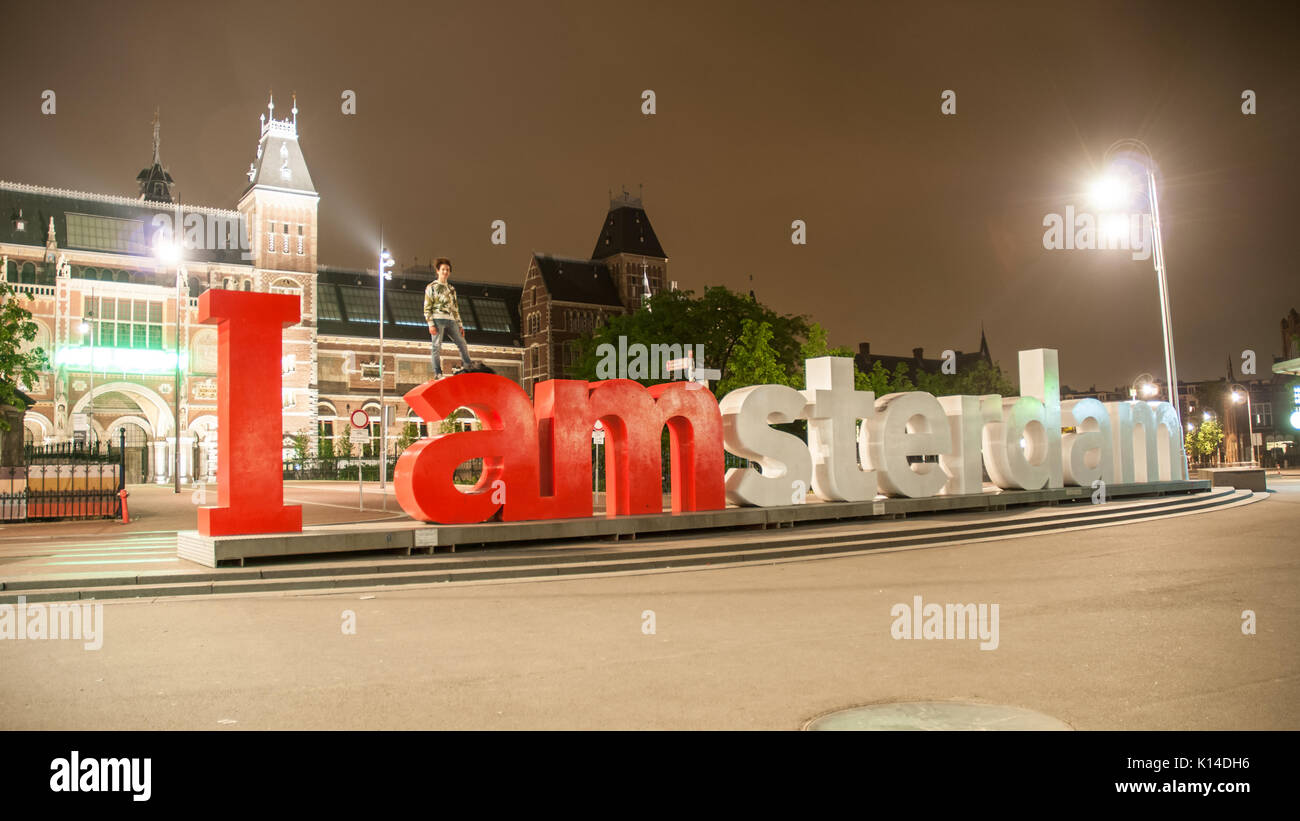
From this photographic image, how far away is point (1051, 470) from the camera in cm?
2195

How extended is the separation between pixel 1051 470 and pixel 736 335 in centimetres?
2796

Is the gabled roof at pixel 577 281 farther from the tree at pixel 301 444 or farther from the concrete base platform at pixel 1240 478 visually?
the concrete base platform at pixel 1240 478

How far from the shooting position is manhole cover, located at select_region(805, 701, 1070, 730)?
5.23 m

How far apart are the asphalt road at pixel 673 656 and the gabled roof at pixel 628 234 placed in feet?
238

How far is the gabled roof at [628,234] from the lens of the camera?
8238 cm

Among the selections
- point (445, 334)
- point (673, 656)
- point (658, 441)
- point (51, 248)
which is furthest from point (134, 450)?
point (673, 656)

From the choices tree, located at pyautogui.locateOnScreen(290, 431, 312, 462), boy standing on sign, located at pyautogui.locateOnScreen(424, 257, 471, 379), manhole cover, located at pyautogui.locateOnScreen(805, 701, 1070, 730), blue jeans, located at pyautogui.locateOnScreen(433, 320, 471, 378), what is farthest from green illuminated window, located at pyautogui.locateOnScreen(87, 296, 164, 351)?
manhole cover, located at pyautogui.locateOnScreen(805, 701, 1070, 730)

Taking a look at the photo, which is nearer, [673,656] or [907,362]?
[673,656]

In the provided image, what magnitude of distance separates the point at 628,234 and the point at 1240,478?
198 ft

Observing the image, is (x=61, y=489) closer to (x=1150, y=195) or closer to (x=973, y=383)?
(x=1150, y=195)

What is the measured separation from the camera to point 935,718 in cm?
543

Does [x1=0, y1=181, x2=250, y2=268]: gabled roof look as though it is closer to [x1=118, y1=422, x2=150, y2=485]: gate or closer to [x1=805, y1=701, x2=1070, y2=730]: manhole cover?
[x1=118, y1=422, x2=150, y2=485]: gate
